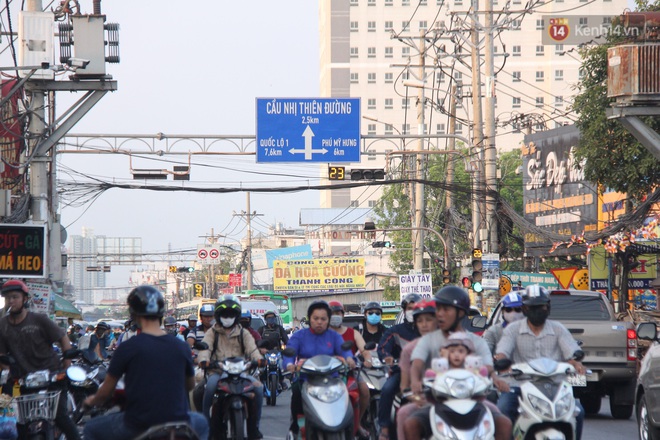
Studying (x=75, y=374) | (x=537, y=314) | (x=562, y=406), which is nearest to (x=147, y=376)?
(x=75, y=374)

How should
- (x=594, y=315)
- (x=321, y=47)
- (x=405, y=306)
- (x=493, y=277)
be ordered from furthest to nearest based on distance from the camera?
(x=321, y=47) < (x=493, y=277) < (x=594, y=315) < (x=405, y=306)

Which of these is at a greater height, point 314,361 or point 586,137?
point 586,137

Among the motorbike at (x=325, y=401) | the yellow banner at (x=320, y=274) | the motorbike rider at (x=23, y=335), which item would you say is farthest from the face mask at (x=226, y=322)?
the yellow banner at (x=320, y=274)

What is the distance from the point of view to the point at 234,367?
11070mm

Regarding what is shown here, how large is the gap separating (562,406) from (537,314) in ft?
4.11

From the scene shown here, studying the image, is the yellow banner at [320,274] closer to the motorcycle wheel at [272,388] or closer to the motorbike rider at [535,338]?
the motorcycle wheel at [272,388]

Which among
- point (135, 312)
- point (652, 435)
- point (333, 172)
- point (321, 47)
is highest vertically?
point (321, 47)

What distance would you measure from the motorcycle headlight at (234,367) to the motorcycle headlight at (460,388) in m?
3.88

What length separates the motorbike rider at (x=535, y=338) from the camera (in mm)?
9836

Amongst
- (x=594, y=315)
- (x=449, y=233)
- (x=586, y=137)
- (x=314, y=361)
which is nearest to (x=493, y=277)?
(x=586, y=137)

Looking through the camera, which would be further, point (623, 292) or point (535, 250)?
point (535, 250)

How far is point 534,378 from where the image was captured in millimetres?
9008

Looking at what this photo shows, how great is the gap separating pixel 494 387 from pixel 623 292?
25.0 metres

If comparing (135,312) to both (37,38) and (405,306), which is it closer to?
(405,306)
